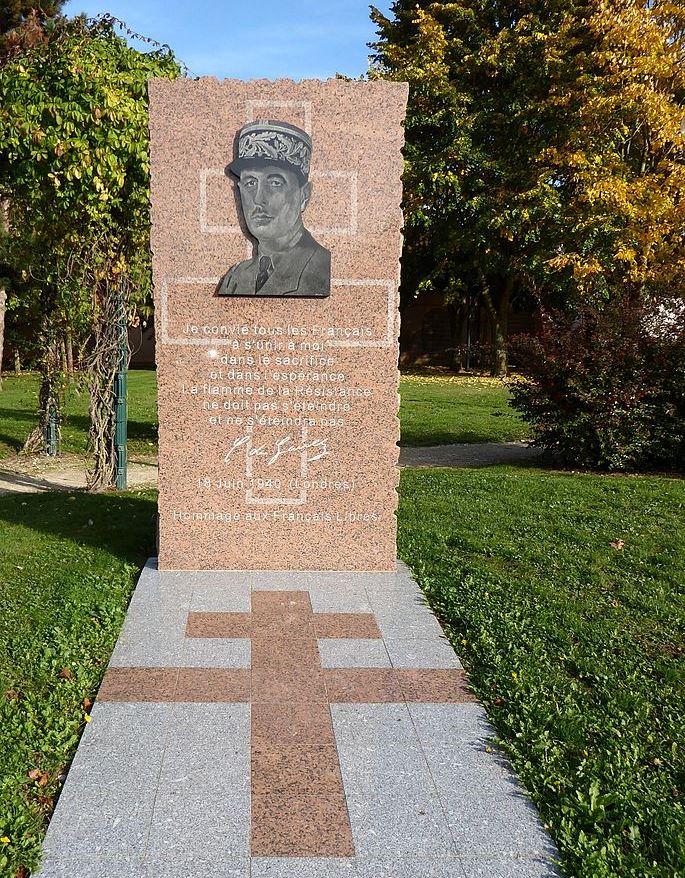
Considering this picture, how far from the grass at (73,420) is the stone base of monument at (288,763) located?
533cm

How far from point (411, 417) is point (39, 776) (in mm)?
12869

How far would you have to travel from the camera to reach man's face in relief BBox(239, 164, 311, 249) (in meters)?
5.10

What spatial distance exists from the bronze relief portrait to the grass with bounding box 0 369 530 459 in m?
4.67

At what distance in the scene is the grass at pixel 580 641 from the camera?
280cm

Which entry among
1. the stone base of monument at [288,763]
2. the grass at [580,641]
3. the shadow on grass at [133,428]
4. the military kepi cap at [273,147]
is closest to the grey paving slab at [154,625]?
the stone base of monument at [288,763]

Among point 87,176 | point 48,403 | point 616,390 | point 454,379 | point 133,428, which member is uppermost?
point 87,176

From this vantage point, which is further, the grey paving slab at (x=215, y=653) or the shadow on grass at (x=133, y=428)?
the shadow on grass at (x=133, y=428)

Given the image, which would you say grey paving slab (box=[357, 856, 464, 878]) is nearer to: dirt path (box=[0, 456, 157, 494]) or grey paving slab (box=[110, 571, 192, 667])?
grey paving slab (box=[110, 571, 192, 667])

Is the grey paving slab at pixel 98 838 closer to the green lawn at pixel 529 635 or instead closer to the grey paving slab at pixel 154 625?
the green lawn at pixel 529 635

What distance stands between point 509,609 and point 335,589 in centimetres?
106

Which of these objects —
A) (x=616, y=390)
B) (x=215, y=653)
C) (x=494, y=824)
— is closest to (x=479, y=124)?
(x=616, y=390)

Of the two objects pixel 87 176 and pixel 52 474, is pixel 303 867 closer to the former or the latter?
pixel 87 176
